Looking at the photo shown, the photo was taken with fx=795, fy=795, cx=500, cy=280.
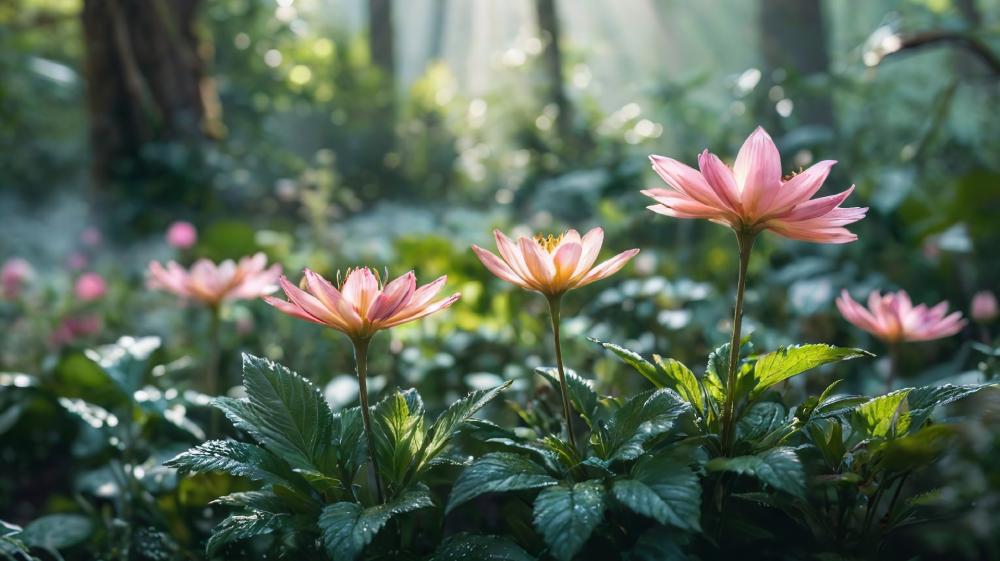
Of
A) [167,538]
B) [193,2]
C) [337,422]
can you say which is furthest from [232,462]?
[193,2]

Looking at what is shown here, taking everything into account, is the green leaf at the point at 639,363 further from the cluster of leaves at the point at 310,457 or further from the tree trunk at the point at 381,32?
the tree trunk at the point at 381,32

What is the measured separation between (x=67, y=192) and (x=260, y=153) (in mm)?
5266

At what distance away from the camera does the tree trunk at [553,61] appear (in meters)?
6.00

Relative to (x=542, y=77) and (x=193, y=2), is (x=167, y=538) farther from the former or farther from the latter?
(x=542, y=77)

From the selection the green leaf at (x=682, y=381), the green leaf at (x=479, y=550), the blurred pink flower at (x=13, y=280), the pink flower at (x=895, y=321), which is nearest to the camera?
the green leaf at (x=479, y=550)

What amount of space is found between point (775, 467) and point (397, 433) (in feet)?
1.41

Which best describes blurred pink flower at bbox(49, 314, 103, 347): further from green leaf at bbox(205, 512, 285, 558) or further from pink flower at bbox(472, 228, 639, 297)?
pink flower at bbox(472, 228, 639, 297)

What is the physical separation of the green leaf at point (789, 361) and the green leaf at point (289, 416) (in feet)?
1.64

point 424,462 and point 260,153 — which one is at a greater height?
point 260,153

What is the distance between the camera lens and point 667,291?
214 centimetres

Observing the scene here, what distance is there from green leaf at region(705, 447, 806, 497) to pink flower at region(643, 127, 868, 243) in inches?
9.7

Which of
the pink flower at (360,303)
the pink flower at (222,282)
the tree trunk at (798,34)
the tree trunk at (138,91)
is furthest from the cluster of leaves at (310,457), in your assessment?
the tree trunk at (798,34)

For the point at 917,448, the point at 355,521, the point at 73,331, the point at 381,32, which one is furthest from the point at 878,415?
the point at 381,32

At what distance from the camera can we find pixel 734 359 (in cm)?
86
